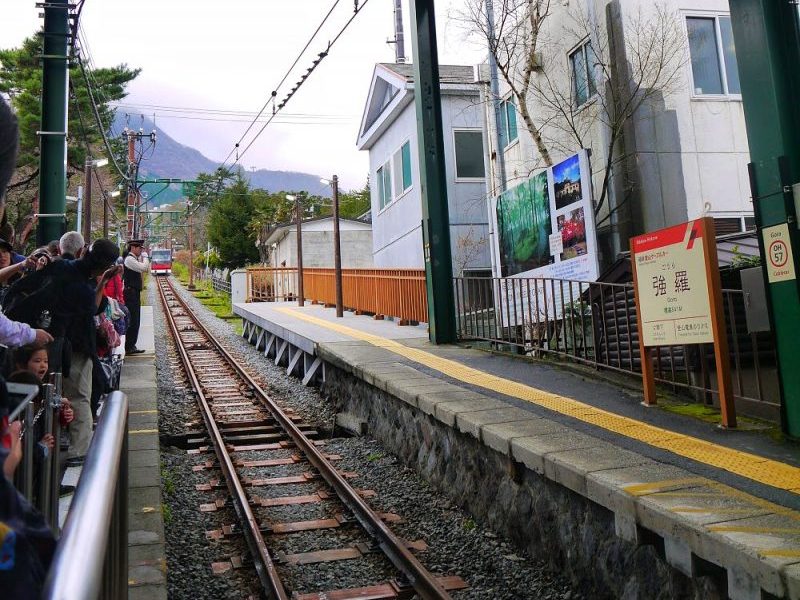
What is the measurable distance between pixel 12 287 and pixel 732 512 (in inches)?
Result: 205

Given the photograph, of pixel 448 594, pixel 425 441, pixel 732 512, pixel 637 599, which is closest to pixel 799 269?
pixel 732 512

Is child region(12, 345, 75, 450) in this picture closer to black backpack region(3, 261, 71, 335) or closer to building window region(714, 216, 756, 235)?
black backpack region(3, 261, 71, 335)

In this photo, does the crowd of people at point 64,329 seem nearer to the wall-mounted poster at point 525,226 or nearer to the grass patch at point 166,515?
the grass patch at point 166,515

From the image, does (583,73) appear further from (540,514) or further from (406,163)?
(540,514)

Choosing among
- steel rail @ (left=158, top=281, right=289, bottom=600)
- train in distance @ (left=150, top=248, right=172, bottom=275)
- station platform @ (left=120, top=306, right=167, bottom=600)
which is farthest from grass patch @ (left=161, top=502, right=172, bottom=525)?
train in distance @ (left=150, top=248, right=172, bottom=275)

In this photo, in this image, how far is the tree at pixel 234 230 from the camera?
4566 centimetres

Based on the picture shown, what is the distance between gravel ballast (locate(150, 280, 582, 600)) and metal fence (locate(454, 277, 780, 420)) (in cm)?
224

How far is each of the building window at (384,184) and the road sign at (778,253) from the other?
1671 centimetres

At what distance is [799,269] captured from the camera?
4754 mm

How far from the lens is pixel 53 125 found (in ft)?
32.2

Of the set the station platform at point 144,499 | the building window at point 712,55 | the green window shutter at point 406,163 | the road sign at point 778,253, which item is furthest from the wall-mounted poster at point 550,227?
the green window shutter at point 406,163

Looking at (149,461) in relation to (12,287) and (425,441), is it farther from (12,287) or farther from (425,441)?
(425,441)

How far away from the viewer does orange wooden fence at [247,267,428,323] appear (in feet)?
45.1

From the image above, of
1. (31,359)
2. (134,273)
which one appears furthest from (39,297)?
(134,273)
